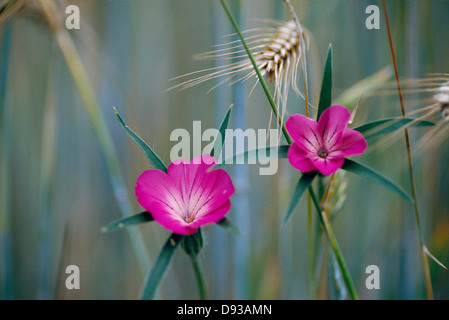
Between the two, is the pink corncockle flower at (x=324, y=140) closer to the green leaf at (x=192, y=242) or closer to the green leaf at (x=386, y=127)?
the green leaf at (x=386, y=127)

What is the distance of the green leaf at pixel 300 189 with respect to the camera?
15.3 inches

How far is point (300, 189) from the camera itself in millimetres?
410

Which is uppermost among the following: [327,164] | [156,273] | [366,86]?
[366,86]

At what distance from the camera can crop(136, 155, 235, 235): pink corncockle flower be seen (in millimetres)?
450

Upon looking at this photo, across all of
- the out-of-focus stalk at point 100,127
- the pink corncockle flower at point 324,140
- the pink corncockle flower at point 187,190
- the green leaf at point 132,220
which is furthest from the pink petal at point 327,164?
the out-of-focus stalk at point 100,127

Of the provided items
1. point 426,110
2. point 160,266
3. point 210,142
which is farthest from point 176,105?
point 426,110

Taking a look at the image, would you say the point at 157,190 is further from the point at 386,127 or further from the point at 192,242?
the point at 386,127

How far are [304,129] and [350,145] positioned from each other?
64mm

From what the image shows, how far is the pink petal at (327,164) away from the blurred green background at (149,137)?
5.2 inches

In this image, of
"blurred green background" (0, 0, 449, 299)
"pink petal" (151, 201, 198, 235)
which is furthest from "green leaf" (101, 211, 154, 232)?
"blurred green background" (0, 0, 449, 299)

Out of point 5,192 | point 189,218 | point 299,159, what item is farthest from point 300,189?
point 5,192

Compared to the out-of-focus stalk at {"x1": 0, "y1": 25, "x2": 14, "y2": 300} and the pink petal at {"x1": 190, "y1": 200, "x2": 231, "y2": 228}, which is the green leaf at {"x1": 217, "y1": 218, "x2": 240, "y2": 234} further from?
the out-of-focus stalk at {"x1": 0, "y1": 25, "x2": 14, "y2": 300}
